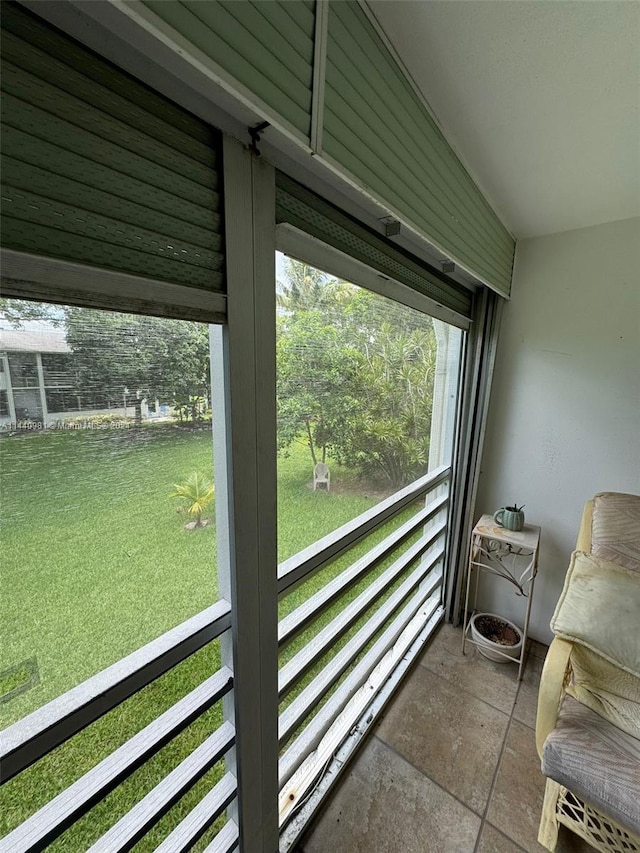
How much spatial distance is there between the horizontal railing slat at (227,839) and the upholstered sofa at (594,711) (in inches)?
37.2

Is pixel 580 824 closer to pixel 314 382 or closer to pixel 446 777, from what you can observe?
pixel 446 777

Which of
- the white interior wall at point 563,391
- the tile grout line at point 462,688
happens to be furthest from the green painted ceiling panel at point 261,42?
the tile grout line at point 462,688

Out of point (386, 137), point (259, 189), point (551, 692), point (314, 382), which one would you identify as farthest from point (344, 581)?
point (386, 137)

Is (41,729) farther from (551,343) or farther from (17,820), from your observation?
(551,343)

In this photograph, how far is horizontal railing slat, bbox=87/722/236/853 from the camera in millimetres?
722

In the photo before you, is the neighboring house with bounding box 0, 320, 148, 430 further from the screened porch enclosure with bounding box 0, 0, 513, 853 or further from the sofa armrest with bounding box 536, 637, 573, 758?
the sofa armrest with bounding box 536, 637, 573, 758

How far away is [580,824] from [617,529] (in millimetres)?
1025

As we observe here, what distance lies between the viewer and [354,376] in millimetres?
1338

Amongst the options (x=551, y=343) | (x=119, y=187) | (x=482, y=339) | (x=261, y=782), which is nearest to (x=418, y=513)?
(x=482, y=339)

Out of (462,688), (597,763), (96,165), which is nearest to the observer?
(96,165)

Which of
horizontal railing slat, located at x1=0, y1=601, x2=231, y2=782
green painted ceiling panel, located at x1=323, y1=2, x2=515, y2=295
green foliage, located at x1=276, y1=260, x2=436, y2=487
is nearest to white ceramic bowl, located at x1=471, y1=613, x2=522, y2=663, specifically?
green foliage, located at x1=276, y1=260, x2=436, y2=487

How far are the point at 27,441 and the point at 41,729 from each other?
0.51 metres

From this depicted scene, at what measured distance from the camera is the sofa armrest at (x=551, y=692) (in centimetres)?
102

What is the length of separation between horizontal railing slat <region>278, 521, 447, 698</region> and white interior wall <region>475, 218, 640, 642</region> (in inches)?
27.1
